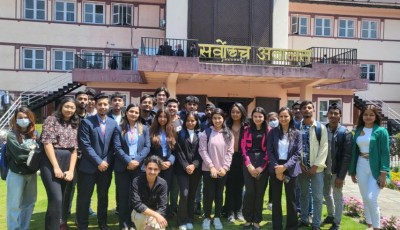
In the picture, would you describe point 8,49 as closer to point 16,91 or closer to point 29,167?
point 16,91

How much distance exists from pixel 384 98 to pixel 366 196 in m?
23.8

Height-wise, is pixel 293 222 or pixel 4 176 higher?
pixel 4 176

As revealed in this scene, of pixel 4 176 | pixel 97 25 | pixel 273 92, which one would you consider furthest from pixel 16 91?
pixel 4 176

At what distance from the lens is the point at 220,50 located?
54.2 ft

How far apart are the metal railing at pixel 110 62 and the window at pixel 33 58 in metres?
3.11

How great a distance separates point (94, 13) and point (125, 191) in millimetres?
20650

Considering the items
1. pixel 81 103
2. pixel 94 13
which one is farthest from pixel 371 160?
pixel 94 13

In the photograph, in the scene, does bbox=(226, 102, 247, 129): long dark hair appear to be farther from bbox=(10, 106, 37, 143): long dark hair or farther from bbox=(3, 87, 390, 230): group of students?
bbox=(10, 106, 37, 143): long dark hair

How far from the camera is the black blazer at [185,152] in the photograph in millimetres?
6305

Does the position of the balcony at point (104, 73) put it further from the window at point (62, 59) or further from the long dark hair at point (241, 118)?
the long dark hair at point (241, 118)

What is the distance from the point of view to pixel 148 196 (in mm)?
5434

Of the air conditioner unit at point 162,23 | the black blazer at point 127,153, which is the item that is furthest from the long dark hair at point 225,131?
the air conditioner unit at point 162,23

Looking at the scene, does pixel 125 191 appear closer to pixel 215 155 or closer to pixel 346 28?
pixel 215 155

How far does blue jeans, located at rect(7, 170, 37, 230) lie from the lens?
544 cm
